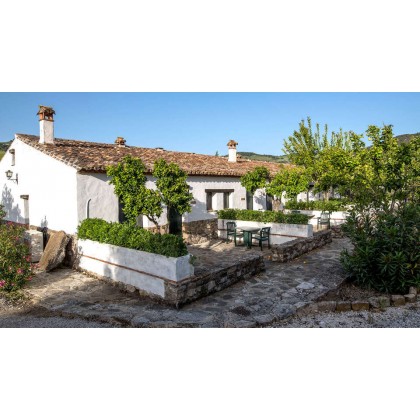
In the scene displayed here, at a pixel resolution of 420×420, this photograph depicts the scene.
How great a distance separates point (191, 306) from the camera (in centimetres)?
606

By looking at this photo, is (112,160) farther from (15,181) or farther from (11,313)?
(11,313)

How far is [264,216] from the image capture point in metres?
12.6

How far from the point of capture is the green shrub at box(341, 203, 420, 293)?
6539 mm

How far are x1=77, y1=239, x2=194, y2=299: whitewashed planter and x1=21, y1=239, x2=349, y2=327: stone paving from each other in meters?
0.28

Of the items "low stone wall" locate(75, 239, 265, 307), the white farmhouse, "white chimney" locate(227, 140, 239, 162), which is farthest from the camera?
"white chimney" locate(227, 140, 239, 162)

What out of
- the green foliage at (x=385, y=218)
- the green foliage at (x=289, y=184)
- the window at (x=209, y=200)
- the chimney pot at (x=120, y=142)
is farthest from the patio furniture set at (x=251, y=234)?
the chimney pot at (x=120, y=142)

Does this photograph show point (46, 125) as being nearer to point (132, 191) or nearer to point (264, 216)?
point (132, 191)

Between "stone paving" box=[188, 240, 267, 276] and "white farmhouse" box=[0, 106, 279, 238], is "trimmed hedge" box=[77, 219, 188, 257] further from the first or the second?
"stone paving" box=[188, 240, 267, 276]

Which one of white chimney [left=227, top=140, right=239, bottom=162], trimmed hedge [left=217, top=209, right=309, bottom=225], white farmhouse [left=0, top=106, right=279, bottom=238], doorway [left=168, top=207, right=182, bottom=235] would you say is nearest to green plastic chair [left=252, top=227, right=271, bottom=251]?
trimmed hedge [left=217, top=209, right=309, bottom=225]

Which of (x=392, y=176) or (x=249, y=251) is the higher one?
(x=392, y=176)

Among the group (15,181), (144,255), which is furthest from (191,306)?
(15,181)

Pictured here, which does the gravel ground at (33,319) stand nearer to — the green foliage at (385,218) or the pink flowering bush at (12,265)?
the pink flowering bush at (12,265)

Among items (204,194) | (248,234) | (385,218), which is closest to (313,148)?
(204,194)

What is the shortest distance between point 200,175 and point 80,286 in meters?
7.83
